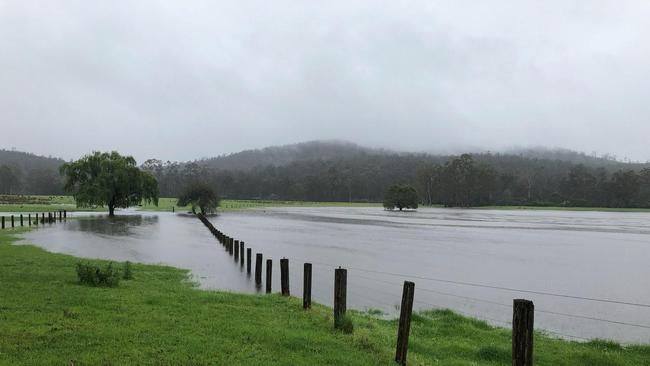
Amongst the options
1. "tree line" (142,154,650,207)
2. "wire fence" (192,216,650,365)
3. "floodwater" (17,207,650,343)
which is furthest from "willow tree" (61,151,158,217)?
"tree line" (142,154,650,207)

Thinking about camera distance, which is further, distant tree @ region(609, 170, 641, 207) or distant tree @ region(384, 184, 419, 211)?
distant tree @ region(609, 170, 641, 207)

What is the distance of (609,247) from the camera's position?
3625 cm

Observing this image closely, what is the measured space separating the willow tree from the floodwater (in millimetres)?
22048

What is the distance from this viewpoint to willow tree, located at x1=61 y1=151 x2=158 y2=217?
61678 millimetres

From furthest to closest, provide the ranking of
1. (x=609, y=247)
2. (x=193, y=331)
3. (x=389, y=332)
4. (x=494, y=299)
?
(x=609, y=247) → (x=494, y=299) → (x=389, y=332) → (x=193, y=331)

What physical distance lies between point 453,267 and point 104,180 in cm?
5006

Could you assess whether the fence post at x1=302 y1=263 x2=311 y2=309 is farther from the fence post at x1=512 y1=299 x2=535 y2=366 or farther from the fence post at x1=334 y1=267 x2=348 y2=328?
the fence post at x1=512 y1=299 x2=535 y2=366

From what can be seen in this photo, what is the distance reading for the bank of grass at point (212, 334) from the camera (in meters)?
8.21

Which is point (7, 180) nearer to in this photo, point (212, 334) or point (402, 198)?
point (402, 198)

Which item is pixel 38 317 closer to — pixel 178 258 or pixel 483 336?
pixel 483 336

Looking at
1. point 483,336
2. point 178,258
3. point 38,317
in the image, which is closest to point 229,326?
point 38,317

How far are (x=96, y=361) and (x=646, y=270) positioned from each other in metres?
26.9

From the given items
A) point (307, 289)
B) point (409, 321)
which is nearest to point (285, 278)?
point (307, 289)

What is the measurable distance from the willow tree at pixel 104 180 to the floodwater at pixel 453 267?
22.0m
